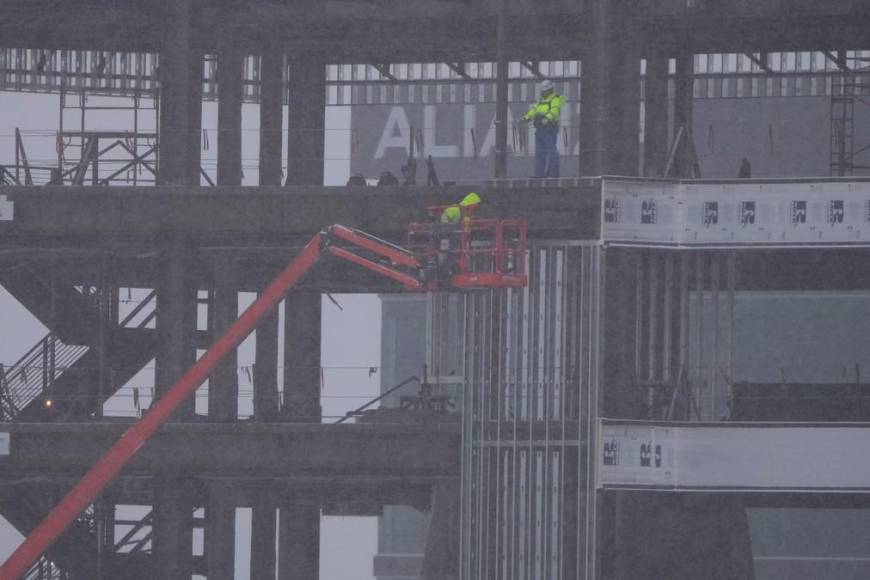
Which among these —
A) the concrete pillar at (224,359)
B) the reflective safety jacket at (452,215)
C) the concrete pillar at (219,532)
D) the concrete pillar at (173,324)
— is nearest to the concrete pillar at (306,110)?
the concrete pillar at (224,359)

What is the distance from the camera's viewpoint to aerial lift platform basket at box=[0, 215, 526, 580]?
30.6m

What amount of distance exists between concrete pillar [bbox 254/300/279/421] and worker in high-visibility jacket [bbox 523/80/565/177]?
27.1 feet

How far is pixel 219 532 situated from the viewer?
37.9 meters

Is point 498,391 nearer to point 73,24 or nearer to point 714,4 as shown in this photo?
point 714,4

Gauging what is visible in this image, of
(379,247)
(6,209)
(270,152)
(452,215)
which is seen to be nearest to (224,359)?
(6,209)

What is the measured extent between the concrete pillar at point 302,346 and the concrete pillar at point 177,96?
627cm

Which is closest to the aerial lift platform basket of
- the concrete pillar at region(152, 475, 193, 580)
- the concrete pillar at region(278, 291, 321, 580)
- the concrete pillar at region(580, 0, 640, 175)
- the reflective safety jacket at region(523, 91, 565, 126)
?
the concrete pillar at region(152, 475, 193, 580)

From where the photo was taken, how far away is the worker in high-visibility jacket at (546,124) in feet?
107

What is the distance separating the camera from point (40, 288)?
129 feet

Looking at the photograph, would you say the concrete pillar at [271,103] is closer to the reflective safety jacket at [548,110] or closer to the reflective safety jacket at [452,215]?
the reflective safety jacket at [548,110]

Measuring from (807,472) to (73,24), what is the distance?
64.2ft

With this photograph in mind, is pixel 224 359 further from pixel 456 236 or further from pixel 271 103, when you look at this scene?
pixel 271 103

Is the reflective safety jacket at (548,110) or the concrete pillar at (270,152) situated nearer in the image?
the reflective safety jacket at (548,110)

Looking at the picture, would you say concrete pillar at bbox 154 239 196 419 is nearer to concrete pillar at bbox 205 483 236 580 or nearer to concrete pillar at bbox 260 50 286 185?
concrete pillar at bbox 205 483 236 580
